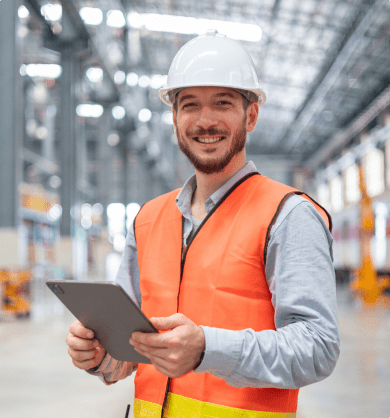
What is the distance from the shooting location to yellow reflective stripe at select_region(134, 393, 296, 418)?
156 cm

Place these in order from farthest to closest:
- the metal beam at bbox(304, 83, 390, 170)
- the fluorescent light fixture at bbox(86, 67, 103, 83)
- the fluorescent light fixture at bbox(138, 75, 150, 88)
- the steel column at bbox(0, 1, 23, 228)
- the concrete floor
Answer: the fluorescent light fixture at bbox(138, 75, 150, 88) → the metal beam at bbox(304, 83, 390, 170) → the fluorescent light fixture at bbox(86, 67, 103, 83) → the steel column at bbox(0, 1, 23, 228) → the concrete floor

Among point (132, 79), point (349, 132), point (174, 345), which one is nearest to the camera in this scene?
point (174, 345)

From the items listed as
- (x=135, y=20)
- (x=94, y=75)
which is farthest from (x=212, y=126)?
(x=135, y=20)

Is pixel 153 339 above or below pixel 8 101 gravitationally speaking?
below

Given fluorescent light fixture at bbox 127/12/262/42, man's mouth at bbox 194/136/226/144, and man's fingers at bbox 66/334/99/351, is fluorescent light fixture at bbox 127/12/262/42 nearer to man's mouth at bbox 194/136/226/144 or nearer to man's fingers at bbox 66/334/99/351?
man's mouth at bbox 194/136/226/144

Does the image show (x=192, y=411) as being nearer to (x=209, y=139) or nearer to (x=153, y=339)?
(x=153, y=339)

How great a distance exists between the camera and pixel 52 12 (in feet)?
50.6

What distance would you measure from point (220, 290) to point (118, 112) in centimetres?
2378

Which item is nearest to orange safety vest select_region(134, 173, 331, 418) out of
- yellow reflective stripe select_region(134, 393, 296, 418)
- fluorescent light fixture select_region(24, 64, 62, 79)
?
yellow reflective stripe select_region(134, 393, 296, 418)

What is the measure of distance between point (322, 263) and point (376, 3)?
1872 centimetres

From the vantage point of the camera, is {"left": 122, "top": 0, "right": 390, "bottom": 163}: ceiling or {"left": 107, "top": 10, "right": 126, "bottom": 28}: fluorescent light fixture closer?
{"left": 107, "top": 10, "right": 126, "bottom": 28}: fluorescent light fixture

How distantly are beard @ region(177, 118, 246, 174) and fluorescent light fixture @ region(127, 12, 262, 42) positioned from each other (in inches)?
813

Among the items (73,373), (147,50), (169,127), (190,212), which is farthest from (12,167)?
(169,127)

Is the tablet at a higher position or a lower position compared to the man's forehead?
lower
